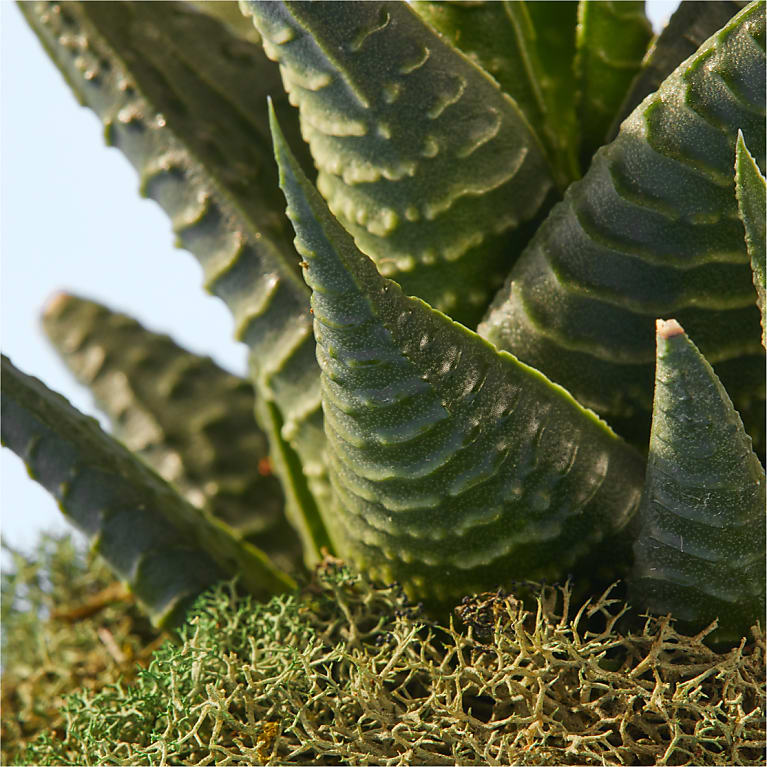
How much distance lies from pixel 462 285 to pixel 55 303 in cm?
38

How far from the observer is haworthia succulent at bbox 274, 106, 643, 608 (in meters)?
0.34

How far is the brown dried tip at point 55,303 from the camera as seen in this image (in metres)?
0.69

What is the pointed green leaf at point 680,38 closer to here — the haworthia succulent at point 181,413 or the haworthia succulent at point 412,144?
the haworthia succulent at point 412,144

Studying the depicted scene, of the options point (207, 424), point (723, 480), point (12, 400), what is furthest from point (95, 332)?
point (723, 480)

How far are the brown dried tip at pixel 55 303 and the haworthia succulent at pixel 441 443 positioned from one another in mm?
370

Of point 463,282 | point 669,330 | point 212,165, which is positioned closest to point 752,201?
point 669,330

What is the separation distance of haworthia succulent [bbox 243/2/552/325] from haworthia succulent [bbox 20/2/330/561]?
5 cm

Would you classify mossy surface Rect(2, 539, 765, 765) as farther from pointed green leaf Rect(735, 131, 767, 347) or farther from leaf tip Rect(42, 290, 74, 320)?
leaf tip Rect(42, 290, 74, 320)

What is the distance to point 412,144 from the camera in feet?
1.40

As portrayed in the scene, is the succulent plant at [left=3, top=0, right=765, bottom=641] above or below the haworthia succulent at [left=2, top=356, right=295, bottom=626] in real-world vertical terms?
above

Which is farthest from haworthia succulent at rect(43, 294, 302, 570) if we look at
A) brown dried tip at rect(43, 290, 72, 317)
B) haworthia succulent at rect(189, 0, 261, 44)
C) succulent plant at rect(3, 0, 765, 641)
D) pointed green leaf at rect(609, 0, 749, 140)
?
pointed green leaf at rect(609, 0, 749, 140)

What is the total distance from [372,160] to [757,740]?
30 cm

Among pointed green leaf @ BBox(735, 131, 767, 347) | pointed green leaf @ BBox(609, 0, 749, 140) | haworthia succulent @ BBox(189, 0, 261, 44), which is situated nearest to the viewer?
pointed green leaf @ BBox(735, 131, 767, 347)

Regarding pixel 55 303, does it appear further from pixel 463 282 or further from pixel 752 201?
pixel 752 201
